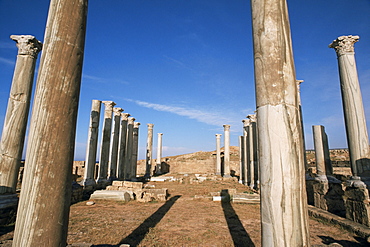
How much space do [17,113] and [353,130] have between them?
12.2m

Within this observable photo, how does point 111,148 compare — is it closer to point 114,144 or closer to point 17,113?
point 114,144

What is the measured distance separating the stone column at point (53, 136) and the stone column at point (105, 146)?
44.1ft

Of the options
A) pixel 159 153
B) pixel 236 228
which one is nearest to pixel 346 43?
pixel 236 228

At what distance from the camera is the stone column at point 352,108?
791cm

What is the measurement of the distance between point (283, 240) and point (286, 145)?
1149mm

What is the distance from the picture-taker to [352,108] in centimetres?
821

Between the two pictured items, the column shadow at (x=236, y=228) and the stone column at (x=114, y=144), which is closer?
the column shadow at (x=236, y=228)

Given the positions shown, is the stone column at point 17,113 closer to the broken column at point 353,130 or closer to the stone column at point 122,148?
the stone column at point 122,148

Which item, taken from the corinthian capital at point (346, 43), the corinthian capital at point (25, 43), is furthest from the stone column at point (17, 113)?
the corinthian capital at point (346, 43)

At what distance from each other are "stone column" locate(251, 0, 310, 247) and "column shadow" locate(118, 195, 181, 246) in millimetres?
3973

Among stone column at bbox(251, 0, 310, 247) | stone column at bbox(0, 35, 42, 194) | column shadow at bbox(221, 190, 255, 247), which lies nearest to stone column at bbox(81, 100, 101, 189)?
stone column at bbox(0, 35, 42, 194)

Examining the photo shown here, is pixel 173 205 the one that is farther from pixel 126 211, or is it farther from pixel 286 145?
pixel 286 145

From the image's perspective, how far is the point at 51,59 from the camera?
2896 millimetres

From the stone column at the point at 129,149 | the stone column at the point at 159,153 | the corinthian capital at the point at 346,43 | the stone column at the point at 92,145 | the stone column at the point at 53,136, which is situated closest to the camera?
the stone column at the point at 53,136
